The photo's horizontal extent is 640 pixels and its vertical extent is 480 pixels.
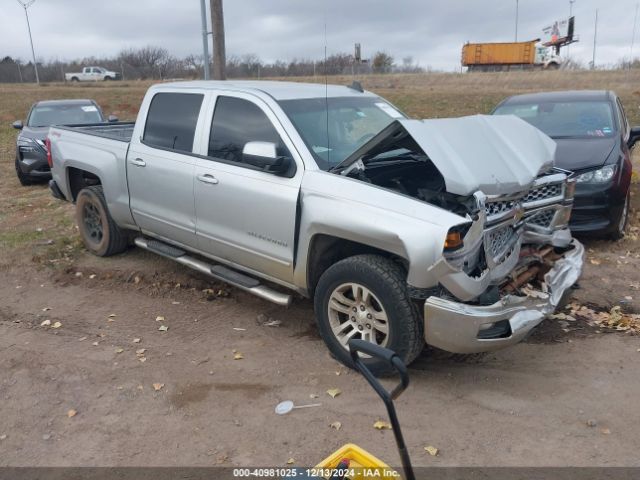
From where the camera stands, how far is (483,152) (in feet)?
12.5

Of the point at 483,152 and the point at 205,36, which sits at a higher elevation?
the point at 205,36

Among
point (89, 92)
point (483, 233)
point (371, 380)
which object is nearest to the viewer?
point (371, 380)

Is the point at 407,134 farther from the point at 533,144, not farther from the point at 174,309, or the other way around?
the point at 174,309

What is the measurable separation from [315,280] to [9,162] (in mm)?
14523

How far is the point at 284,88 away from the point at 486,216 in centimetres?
227

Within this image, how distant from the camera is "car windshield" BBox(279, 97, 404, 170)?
14.2 feet

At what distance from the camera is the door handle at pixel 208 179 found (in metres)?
4.62

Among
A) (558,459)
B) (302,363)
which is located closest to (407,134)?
(302,363)

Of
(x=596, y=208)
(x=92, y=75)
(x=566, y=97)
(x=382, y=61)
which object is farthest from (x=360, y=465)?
(x=92, y=75)

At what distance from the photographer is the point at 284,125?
429cm

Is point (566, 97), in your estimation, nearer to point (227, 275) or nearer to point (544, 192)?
point (544, 192)

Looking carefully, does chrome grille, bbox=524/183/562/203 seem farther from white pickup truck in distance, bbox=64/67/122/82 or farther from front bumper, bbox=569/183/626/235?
white pickup truck in distance, bbox=64/67/122/82

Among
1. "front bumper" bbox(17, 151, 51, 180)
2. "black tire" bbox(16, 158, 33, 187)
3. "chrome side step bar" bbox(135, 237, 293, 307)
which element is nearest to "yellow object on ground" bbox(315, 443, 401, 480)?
"chrome side step bar" bbox(135, 237, 293, 307)

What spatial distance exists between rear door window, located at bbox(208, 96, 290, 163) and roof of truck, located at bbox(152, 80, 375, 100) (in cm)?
16
